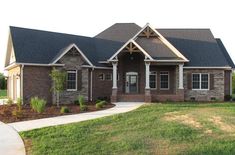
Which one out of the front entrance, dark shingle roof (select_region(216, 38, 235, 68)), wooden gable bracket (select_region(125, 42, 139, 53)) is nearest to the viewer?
wooden gable bracket (select_region(125, 42, 139, 53))

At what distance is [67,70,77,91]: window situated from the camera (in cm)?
2986

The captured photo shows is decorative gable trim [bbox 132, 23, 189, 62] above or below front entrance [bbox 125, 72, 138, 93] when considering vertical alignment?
above

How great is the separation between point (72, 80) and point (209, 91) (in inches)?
436

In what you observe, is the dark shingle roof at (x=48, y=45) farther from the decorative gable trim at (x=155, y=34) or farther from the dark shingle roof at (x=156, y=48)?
the decorative gable trim at (x=155, y=34)

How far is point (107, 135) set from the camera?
526 inches

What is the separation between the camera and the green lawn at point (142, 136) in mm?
11469

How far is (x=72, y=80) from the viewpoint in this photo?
3005cm

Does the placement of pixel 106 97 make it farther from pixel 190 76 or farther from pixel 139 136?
pixel 139 136

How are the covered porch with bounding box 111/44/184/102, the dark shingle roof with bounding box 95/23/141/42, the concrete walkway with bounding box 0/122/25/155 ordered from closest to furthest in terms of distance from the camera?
the concrete walkway with bounding box 0/122/25/155
the covered porch with bounding box 111/44/184/102
the dark shingle roof with bounding box 95/23/141/42

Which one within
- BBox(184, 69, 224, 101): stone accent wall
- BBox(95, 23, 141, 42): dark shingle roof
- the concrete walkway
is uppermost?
BBox(95, 23, 141, 42): dark shingle roof

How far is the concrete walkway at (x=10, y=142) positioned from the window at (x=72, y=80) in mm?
14160

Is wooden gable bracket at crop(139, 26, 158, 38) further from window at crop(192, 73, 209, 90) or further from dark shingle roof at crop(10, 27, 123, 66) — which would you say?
window at crop(192, 73, 209, 90)

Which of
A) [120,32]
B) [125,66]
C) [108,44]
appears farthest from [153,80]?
[120,32]

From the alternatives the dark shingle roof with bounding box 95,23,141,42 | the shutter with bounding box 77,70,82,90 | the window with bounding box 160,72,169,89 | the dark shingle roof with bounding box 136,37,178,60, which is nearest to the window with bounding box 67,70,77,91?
the shutter with bounding box 77,70,82,90
